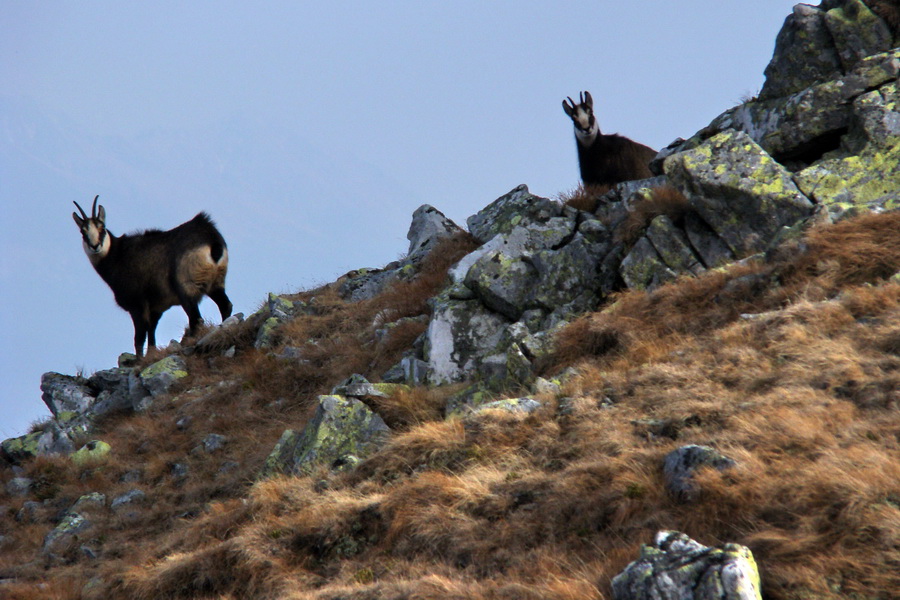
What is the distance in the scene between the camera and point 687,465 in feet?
19.4

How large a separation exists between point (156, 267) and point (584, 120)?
1116 cm

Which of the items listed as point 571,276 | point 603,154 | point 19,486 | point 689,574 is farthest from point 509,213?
point 689,574

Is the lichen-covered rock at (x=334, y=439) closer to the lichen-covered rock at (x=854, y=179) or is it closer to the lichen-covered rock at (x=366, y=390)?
the lichen-covered rock at (x=366, y=390)

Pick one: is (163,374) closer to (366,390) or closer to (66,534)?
(66,534)

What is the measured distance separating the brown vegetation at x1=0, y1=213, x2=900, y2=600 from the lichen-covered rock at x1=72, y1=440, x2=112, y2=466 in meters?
2.03

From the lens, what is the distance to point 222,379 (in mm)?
15805

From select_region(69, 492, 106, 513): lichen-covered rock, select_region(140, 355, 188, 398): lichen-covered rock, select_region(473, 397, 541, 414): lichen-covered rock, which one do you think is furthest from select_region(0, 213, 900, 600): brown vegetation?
select_region(140, 355, 188, 398): lichen-covered rock

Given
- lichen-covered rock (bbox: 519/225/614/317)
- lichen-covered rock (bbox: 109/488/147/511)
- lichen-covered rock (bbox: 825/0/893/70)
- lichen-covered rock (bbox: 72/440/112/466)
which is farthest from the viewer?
lichen-covered rock (bbox: 825/0/893/70)

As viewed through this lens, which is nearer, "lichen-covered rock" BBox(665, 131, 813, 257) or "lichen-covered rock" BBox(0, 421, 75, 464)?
"lichen-covered rock" BBox(665, 131, 813, 257)

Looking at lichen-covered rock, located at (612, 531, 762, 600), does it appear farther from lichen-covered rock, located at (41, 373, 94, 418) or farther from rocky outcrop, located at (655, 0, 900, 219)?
lichen-covered rock, located at (41, 373, 94, 418)

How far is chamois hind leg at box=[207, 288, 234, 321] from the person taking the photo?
19453 millimetres

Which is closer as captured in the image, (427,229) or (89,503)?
(89,503)

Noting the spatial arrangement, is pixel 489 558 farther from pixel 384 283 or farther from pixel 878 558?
pixel 384 283

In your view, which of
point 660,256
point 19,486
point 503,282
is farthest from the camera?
point 19,486
